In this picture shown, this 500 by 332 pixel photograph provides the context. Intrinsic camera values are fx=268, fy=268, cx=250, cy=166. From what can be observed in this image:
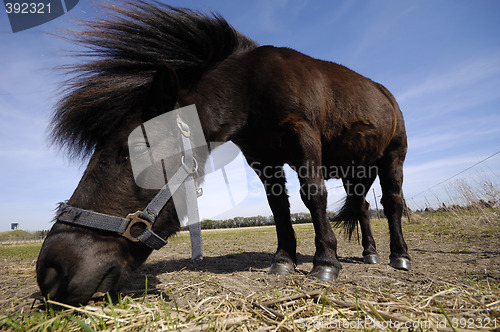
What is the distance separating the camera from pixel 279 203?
3428mm

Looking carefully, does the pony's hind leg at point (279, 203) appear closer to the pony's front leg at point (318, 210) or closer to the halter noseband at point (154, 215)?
the pony's front leg at point (318, 210)

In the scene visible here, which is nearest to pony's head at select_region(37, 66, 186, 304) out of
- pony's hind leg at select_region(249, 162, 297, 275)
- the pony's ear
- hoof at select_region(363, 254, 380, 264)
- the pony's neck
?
the pony's ear

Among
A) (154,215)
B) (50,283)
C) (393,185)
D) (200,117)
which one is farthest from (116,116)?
(393,185)

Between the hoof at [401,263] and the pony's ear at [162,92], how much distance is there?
10.9 feet

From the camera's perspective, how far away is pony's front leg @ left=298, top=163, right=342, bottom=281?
2615 millimetres

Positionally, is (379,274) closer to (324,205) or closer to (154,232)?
(324,205)

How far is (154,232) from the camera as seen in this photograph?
6.53 ft

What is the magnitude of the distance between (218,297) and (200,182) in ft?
3.22

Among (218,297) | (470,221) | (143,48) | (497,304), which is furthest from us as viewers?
(470,221)

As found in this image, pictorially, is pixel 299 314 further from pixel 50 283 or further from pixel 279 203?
pixel 279 203

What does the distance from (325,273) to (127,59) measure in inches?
103

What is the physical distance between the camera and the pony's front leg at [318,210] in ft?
8.58

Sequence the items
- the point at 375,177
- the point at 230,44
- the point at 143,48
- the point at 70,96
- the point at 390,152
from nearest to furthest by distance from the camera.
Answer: the point at 70,96 < the point at 143,48 < the point at 230,44 < the point at 390,152 < the point at 375,177

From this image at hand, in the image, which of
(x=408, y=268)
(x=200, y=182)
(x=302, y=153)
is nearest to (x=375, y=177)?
(x=408, y=268)
